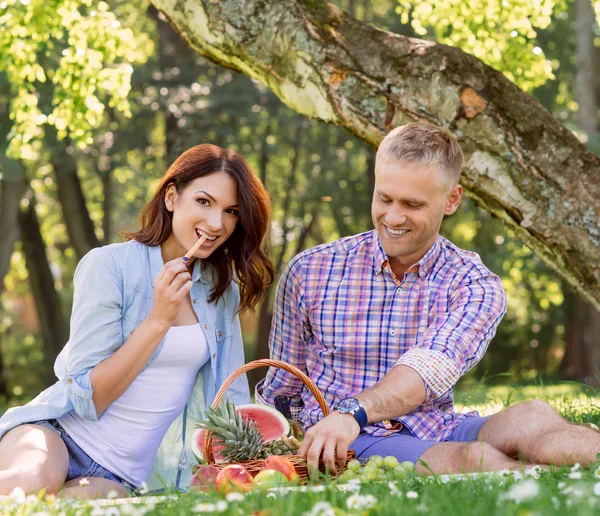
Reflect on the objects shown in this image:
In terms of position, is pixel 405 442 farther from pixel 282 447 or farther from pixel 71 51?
pixel 71 51

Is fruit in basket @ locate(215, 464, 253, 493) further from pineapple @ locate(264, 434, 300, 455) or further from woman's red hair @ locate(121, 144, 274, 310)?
woman's red hair @ locate(121, 144, 274, 310)

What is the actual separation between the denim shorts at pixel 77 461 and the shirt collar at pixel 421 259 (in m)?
1.55

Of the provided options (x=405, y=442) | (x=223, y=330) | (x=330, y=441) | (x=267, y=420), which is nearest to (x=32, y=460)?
(x=267, y=420)

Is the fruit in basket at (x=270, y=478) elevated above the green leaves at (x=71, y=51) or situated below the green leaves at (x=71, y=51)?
below

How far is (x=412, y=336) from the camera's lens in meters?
3.96

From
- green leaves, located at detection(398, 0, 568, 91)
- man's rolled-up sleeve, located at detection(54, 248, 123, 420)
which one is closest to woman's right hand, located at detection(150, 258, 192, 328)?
man's rolled-up sleeve, located at detection(54, 248, 123, 420)

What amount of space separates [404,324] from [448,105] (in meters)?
1.29

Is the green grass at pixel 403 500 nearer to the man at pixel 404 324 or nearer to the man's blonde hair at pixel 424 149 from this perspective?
the man at pixel 404 324

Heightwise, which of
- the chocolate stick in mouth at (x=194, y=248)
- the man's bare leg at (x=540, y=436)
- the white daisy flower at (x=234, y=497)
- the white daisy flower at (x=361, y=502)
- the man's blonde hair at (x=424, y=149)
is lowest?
A: the man's bare leg at (x=540, y=436)

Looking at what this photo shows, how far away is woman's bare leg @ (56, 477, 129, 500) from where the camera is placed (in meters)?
3.51

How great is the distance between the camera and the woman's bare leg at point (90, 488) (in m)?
3.51

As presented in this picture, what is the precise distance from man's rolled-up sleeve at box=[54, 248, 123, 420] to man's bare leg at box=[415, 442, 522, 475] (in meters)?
1.44

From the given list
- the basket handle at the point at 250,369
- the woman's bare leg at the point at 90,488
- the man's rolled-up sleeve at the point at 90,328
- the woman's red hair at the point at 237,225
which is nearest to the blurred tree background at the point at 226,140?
the woman's red hair at the point at 237,225

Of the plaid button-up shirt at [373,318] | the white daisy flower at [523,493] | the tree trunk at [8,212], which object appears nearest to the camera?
the white daisy flower at [523,493]
